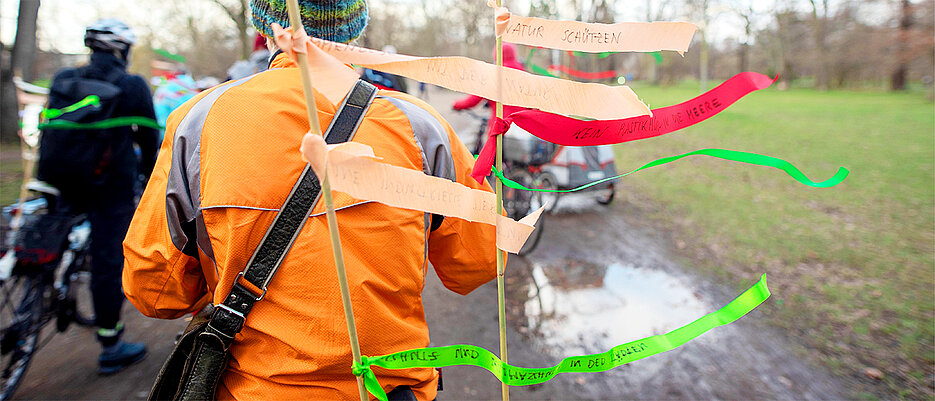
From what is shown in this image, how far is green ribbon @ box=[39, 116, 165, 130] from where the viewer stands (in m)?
2.89

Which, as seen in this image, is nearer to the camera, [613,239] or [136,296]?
[136,296]

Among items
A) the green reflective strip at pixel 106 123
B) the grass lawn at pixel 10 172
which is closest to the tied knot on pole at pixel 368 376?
the green reflective strip at pixel 106 123

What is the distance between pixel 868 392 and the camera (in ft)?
10.5

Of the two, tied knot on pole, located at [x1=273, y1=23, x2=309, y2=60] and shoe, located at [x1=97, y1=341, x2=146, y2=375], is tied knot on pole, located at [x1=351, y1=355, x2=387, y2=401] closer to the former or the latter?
tied knot on pole, located at [x1=273, y1=23, x2=309, y2=60]

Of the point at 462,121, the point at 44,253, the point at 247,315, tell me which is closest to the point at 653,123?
the point at 247,315

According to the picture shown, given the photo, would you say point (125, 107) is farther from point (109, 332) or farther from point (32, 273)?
point (109, 332)

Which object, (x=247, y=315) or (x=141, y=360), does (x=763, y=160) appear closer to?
(x=247, y=315)

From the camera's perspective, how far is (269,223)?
1.16 metres

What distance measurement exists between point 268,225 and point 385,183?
0.33 m

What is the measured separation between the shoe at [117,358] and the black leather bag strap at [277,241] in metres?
2.67

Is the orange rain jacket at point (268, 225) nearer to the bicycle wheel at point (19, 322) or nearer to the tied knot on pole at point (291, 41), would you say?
the tied knot on pole at point (291, 41)

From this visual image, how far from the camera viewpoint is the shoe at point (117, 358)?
10.7 feet

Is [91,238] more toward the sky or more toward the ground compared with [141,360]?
more toward the sky

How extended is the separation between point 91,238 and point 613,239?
16.1 ft
